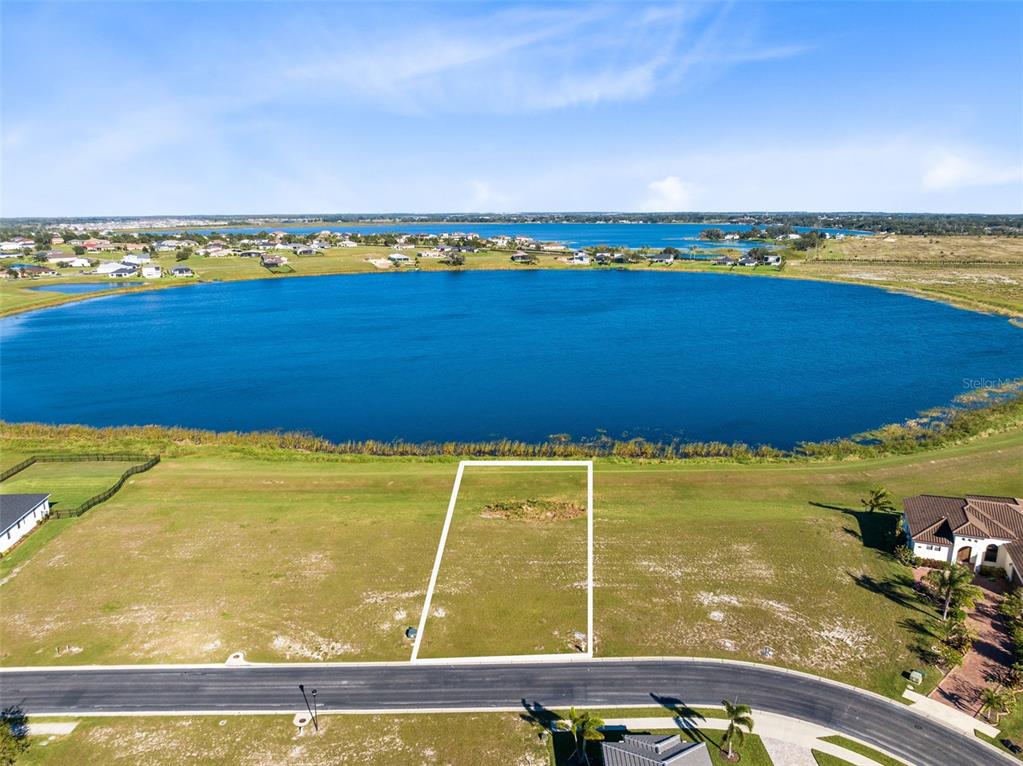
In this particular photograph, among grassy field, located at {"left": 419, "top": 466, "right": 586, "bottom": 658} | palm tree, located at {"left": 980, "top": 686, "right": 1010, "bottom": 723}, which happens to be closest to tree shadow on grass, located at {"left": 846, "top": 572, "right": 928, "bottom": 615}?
palm tree, located at {"left": 980, "top": 686, "right": 1010, "bottom": 723}

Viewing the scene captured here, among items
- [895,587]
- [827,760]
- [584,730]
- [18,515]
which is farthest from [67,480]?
[895,587]

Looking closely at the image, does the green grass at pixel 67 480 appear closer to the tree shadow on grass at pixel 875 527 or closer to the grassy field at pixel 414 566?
the grassy field at pixel 414 566

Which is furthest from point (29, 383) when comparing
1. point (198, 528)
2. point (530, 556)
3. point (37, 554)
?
point (530, 556)

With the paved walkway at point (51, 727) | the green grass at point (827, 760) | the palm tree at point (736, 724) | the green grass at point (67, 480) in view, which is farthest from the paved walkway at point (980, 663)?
the green grass at point (67, 480)

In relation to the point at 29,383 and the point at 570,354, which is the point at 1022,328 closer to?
the point at 570,354

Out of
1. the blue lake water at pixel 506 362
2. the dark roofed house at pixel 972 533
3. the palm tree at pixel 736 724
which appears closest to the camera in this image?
the palm tree at pixel 736 724

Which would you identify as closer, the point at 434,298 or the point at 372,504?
the point at 372,504
